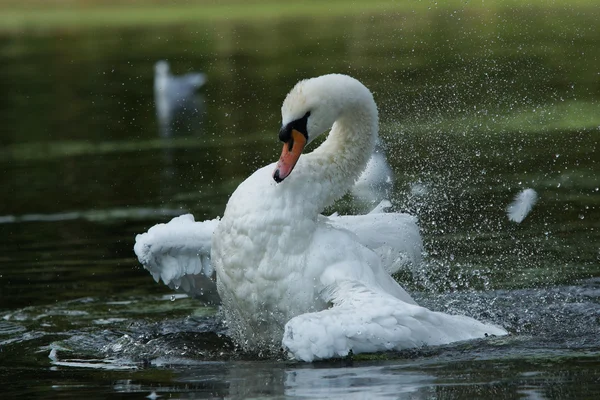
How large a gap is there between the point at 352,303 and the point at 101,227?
6578mm

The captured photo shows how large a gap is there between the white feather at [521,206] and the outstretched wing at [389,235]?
2.43 m

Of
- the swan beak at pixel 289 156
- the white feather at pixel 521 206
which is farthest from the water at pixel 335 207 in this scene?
the swan beak at pixel 289 156

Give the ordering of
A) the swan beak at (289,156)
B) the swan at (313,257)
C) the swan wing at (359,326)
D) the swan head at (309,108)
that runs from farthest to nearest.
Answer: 1. the swan head at (309,108)
2. the swan beak at (289,156)
3. the swan at (313,257)
4. the swan wing at (359,326)

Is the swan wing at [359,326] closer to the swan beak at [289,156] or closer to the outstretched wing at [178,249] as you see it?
the swan beak at [289,156]

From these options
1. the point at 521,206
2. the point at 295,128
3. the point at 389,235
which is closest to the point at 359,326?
the point at 295,128

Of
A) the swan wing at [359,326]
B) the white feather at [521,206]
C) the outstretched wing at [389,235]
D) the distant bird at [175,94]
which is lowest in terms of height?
the swan wing at [359,326]

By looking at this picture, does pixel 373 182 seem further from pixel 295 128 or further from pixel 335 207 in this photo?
pixel 335 207

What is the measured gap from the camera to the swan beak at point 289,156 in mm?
7402

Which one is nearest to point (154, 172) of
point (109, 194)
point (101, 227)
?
point (109, 194)

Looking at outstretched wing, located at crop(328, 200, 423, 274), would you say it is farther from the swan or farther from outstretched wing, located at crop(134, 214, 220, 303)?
outstretched wing, located at crop(134, 214, 220, 303)

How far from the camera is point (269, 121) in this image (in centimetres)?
2011

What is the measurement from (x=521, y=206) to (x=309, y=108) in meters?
3.88

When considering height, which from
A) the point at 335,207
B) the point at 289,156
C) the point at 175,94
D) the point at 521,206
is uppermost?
the point at 175,94

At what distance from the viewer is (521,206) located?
1090cm
